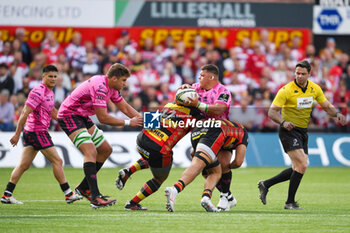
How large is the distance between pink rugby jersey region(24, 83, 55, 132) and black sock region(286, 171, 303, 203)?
13.8 ft

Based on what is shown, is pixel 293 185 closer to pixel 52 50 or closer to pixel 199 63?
pixel 199 63

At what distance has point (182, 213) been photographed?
9.89 meters

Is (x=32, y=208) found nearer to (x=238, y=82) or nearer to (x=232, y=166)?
(x=232, y=166)

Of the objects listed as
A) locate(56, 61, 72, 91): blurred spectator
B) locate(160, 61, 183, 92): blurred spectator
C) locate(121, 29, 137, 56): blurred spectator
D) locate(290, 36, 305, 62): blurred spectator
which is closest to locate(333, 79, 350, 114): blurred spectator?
locate(290, 36, 305, 62): blurred spectator

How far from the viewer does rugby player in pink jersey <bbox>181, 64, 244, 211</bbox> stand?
33.7ft

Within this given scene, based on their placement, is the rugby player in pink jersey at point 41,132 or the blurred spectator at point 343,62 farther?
the blurred spectator at point 343,62

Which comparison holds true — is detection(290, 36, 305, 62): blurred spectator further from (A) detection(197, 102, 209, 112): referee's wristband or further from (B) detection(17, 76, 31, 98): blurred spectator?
(A) detection(197, 102, 209, 112): referee's wristband

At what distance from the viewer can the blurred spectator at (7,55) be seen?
21750 millimetres

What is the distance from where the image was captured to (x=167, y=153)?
10.2 meters

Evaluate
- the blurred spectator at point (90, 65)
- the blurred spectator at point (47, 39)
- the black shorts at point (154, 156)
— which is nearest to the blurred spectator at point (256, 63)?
the blurred spectator at point (90, 65)

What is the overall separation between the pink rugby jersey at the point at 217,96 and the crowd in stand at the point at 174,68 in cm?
925

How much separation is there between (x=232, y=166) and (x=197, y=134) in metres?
0.81

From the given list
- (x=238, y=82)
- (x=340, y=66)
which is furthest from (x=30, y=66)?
(x=340, y=66)

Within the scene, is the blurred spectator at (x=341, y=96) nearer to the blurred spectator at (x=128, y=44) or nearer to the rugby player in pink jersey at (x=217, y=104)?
the blurred spectator at (x=128, y=44)
